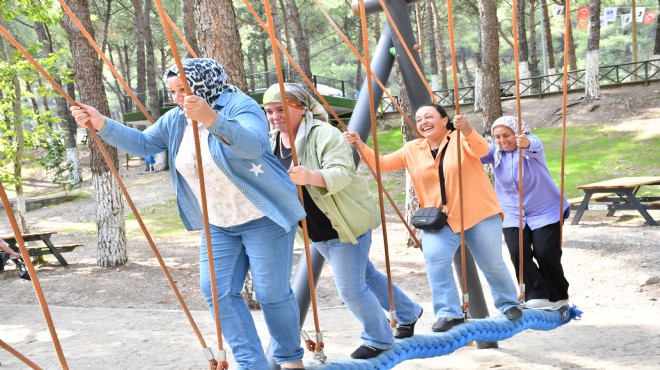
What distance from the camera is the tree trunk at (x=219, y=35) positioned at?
7.34 meters

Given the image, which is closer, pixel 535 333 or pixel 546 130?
pixel 535 333

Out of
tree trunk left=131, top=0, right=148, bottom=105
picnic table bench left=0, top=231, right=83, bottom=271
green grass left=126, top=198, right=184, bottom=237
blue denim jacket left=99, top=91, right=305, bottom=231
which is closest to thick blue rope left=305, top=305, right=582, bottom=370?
blue denim jacket left=99, top=91, right=305, bottom=231

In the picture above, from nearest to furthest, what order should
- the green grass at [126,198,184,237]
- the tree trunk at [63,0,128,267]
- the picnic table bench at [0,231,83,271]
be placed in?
the tree trunk at [63,0,128,267] → the picnic table bench at [0,231,83,271] → the green grass at [126,198,184,237]

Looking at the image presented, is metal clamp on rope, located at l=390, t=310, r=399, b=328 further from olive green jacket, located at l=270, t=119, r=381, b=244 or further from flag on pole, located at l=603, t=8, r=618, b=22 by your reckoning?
flag on pole, located at l=603, t=8, r=618, b=22

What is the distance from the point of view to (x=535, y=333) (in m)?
6.22

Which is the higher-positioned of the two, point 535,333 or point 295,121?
point 295,121

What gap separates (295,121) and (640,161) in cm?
1434

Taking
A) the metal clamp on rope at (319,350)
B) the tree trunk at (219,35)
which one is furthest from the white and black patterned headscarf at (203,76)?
the tree trunk at (219,35)

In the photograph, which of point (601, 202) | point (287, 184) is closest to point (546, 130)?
point (601, 202)

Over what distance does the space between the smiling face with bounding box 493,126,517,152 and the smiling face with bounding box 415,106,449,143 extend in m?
0.64

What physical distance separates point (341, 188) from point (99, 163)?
7.96m

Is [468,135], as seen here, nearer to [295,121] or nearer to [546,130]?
[295,121]

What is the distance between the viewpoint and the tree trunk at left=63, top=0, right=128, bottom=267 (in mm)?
10172

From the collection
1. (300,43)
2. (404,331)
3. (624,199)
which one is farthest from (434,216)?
(300,43)
